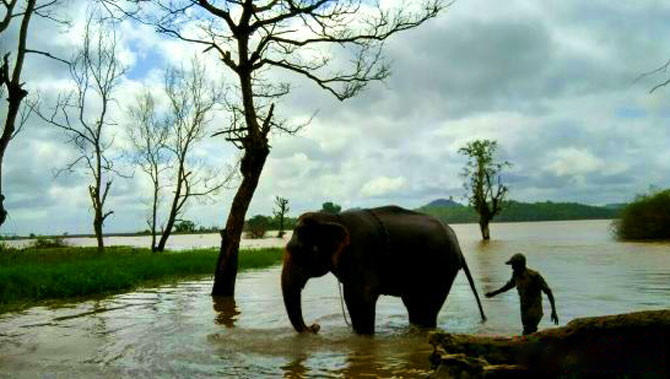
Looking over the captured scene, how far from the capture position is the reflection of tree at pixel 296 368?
23.7 feet

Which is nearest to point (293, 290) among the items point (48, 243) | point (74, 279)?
point (74, 279)

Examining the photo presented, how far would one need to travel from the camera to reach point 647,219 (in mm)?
44844

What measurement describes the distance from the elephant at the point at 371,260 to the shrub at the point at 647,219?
127 feet

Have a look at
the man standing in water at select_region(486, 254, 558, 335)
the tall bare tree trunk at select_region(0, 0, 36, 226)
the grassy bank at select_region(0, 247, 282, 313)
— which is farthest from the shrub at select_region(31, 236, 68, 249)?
the man standing in water at select_region(486, 254, 558, 335)

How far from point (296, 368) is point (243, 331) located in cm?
326

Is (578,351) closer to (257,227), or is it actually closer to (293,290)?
(293,290)

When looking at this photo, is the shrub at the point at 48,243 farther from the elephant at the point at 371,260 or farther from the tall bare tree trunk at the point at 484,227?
the elephant at the point at 371,260

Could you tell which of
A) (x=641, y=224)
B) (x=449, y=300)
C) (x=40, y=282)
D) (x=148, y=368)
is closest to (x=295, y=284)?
(x=148, y=368)

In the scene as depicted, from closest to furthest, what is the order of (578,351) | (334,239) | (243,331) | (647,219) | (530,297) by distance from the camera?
(578,351), (530,297), (334,239), (243,331), (647,219)

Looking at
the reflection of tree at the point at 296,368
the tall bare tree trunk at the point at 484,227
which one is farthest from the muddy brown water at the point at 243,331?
the tall bare tree trunk at the point at 484,227

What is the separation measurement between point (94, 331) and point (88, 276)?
25.5ft

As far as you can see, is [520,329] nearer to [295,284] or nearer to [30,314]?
[295,284]

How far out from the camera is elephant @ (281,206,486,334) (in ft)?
31.3

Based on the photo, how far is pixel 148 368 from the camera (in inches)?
305
